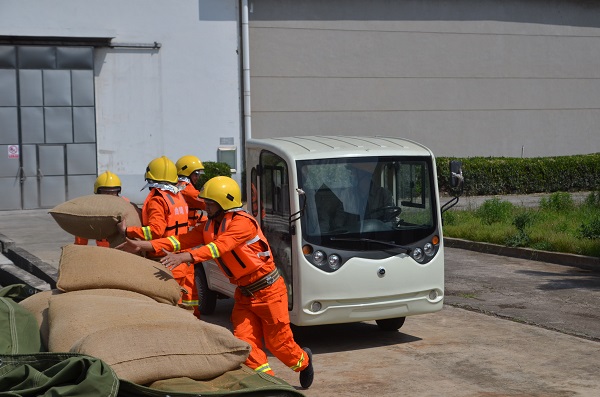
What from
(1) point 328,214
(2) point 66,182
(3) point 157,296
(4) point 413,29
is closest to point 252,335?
(3) point 157,296

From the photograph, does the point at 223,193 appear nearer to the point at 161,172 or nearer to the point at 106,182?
the point at 161,172

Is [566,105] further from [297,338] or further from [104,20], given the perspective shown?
[297,338]

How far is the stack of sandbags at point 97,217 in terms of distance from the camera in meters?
9.25

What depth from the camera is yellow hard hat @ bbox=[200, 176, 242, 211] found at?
7.90m

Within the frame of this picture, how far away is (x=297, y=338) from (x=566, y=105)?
25748 millimetres

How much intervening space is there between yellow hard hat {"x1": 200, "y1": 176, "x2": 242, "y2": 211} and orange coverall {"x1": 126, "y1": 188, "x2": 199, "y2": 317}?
1453 millimetres

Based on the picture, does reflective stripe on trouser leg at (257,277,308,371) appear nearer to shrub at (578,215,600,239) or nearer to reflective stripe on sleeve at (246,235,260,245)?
reflective stripe on sleeve at (246,235,260,245)

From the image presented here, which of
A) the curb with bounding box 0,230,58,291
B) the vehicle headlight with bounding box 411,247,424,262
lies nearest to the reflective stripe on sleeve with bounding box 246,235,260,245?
the vehicle headlight with bounding box 411,247,424,262

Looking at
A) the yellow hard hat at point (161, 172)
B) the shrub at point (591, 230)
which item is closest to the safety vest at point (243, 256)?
the yellow hard hat at point (161, 172)

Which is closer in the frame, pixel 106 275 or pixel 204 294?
pixel 106 275

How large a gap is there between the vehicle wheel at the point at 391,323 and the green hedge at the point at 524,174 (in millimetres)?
18649

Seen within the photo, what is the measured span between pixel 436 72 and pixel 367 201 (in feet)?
73.3

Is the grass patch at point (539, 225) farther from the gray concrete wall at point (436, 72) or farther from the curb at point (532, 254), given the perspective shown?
the gray concrete wall at point (436, 72)

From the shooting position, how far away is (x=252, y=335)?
788 centimetres
